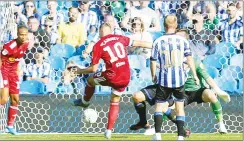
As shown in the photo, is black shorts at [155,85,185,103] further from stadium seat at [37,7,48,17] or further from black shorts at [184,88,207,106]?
stadium seat at [37,7,48,17]

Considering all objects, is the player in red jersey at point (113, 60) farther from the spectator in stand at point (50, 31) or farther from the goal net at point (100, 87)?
the spectator in stand at point (50, 31)

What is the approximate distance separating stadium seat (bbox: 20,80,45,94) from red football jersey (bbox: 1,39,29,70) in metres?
2.24

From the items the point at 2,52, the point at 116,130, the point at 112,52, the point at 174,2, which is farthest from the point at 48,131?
the point at 174,2

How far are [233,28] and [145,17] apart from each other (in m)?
1.57

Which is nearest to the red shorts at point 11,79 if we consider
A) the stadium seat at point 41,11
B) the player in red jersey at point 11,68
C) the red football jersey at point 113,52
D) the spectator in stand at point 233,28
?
the player in red jersey at point 11,68

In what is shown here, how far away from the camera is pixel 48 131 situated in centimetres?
1084

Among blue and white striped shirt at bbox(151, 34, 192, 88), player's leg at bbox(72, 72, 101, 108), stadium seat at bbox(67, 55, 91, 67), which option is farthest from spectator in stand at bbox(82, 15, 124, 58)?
blue and white striped shirt at bbox(151, 34, 192, 88)

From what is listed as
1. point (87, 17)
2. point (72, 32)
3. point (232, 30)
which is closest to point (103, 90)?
point (72, 32)

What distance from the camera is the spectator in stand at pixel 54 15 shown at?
12.1 m

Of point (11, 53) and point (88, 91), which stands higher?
point (11, 53)

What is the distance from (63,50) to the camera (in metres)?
12.1

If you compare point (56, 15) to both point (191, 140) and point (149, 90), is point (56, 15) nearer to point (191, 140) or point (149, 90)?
point (149, 90)

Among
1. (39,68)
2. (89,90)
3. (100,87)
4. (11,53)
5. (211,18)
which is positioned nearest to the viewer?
(89,90)

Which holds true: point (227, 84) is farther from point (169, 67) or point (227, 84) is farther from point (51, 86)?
point (169, 67)
